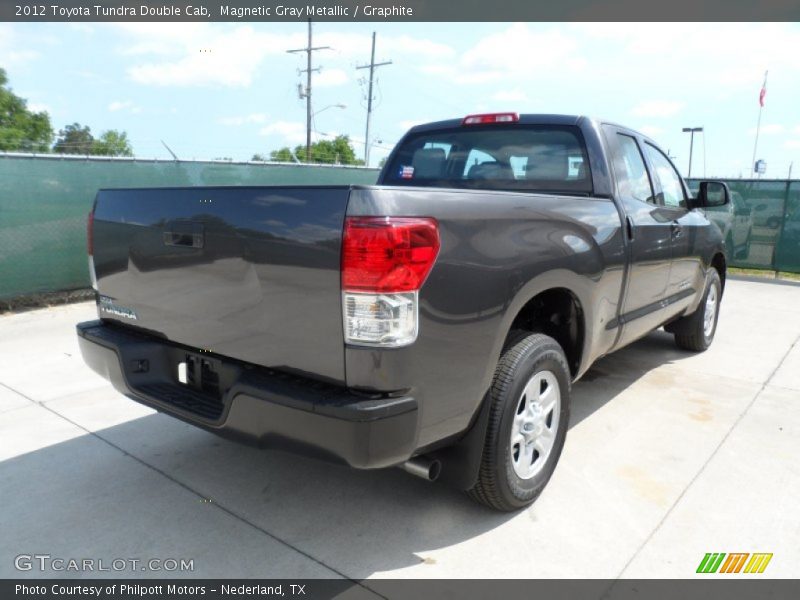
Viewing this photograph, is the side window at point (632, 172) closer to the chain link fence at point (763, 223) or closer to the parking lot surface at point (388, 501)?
the parking lot surface at point (388, 501)

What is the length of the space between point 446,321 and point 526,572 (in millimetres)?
1071

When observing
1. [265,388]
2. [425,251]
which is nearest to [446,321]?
[425,251]

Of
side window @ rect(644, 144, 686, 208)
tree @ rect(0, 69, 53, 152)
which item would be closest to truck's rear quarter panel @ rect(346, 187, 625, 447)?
side window @ rect(644, 144, 686, 208)

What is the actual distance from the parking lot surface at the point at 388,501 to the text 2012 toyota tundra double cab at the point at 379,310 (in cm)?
29

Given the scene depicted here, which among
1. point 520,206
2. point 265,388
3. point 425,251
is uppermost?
point 520,206

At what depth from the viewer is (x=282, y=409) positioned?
2100 millimetres

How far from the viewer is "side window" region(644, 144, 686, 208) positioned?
438 cm

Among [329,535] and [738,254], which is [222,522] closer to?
[329,535]

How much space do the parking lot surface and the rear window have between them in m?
1.53

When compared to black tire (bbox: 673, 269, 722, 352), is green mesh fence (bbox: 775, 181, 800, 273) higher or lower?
higher

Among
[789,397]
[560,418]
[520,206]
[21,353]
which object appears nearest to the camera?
[520,206]

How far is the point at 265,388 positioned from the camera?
2170 mm

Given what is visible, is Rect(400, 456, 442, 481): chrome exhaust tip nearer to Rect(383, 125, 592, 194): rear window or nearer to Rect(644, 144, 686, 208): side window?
Rect(383, 125, 592, 194): rear window

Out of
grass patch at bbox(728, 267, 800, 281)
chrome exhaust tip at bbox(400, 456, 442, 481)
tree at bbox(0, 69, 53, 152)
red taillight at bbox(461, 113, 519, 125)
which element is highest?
tree at bbox(0, 69, 53, 152)
